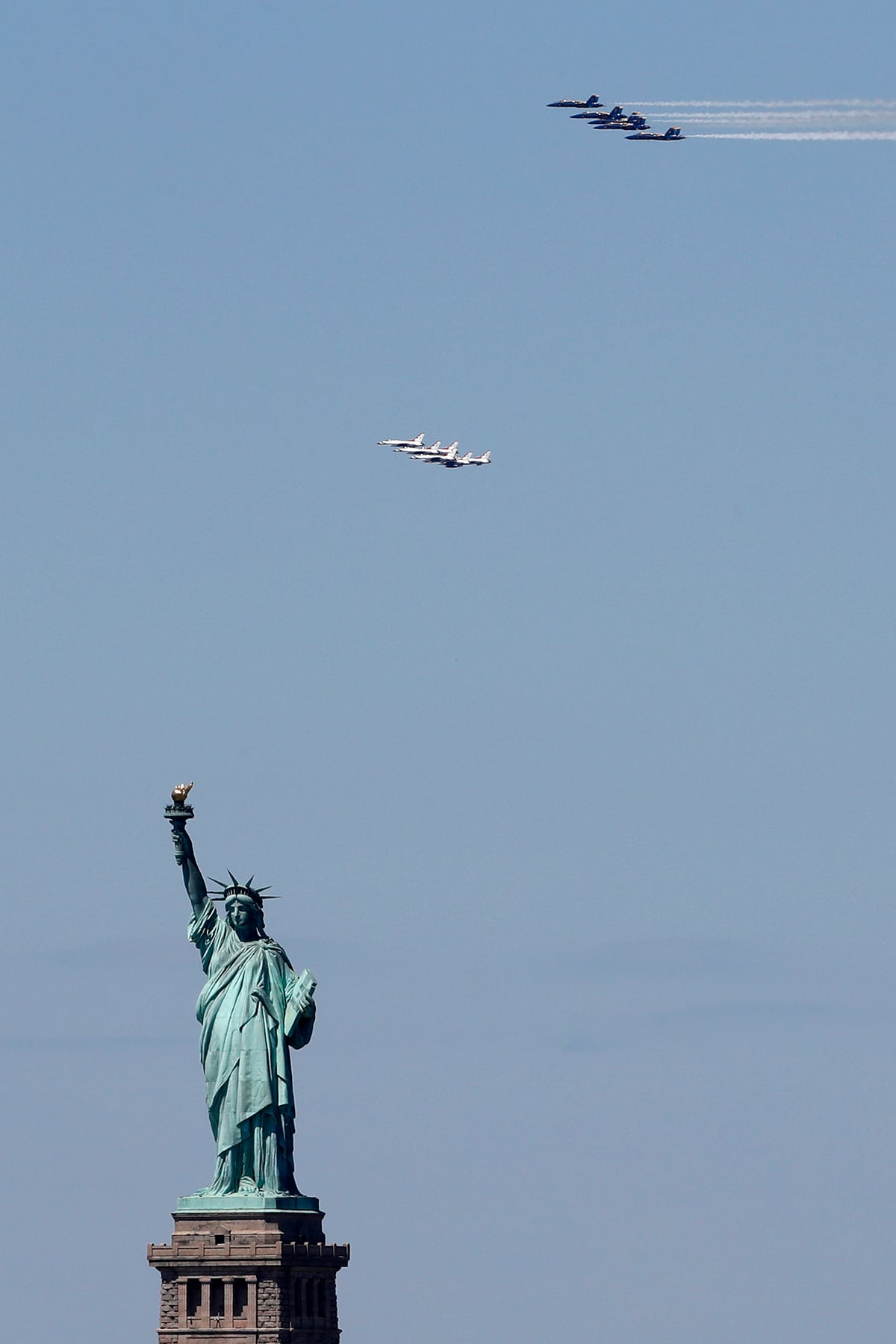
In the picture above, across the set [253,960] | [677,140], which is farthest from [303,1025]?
[677,140]

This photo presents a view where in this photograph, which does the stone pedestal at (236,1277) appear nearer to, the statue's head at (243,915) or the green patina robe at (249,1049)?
the green patina robe at (249,1049)

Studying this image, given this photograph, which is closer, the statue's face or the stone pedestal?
the stone pedestal

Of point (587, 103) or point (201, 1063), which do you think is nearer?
point (201, 1063)

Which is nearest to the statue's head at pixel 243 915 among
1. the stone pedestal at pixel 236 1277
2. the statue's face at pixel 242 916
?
the statue's face at pixel 242 916

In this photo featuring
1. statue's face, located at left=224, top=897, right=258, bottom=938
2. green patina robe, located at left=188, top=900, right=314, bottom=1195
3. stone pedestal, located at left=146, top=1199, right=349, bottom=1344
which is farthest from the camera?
statue's face, located at left=224, top=897, right=258, bottom=938

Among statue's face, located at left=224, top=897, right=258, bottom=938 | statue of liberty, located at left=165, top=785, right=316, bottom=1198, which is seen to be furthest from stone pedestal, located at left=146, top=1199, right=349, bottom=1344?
statue's face, located at left=224, top=897, right=258, bottom=938

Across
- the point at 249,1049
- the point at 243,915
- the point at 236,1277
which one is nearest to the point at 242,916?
the point at 243,915

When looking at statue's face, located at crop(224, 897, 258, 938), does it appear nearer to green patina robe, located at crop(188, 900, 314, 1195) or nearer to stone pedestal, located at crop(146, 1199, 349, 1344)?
green patina robe, located at crop(188, 900, 314, 1195)

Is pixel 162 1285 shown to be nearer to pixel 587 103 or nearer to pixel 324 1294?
pixel 324 1294
